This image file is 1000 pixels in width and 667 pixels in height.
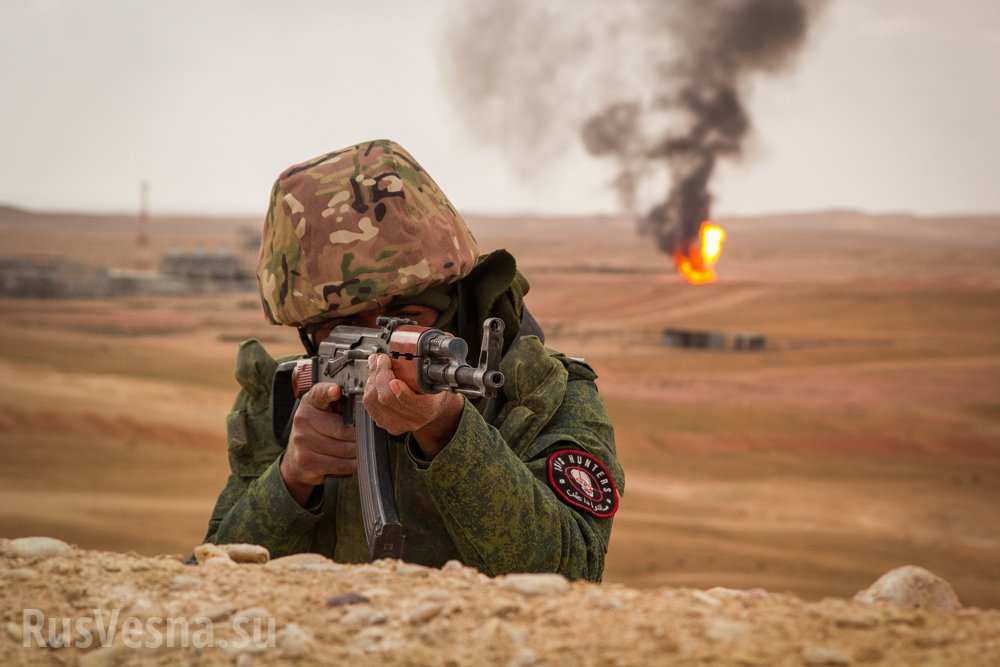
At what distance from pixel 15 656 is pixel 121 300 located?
42.8 meters

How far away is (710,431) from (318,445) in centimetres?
1493

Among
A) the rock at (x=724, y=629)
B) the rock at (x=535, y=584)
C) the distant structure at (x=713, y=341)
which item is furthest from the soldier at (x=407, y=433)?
the distant structure at (x=713, y=341)

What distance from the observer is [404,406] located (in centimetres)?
248

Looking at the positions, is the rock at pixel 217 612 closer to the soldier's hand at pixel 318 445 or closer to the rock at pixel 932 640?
the soldier's hand at pixel 318 445

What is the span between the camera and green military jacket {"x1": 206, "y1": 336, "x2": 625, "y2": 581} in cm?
263

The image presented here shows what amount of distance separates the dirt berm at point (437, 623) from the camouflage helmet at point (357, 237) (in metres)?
0.79

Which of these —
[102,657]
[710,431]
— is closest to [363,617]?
[102,657]

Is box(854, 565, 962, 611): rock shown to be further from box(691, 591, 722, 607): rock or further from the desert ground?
the desert ground

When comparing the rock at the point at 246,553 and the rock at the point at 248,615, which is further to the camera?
the rock at the point at 246,553

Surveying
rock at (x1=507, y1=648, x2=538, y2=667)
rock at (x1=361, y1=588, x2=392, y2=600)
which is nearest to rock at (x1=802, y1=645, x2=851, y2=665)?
rock at (x1=507, y1=648, x2=538, y2=667)

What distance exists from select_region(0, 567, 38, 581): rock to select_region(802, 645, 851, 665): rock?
5.14ft

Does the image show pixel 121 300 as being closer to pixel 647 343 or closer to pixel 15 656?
pixel 647 343

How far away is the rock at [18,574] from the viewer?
7.84ft

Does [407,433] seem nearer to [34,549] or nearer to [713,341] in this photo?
[34,549]
